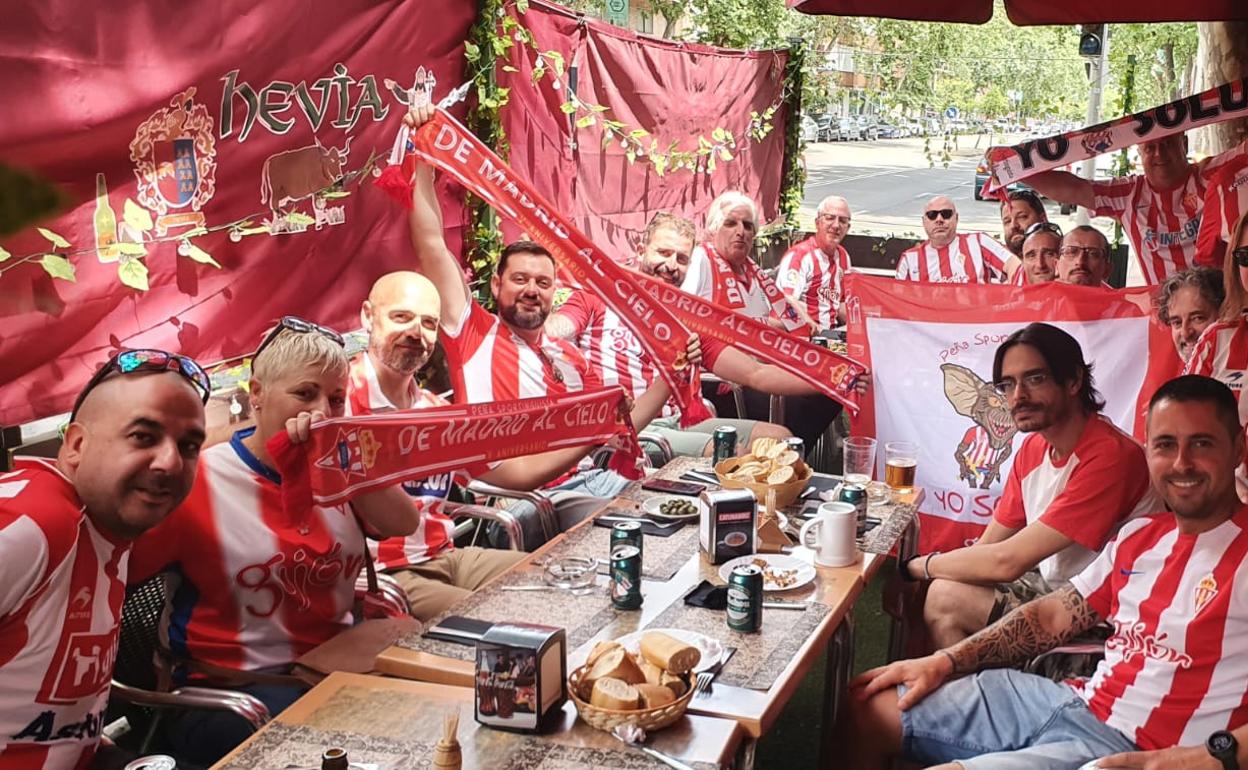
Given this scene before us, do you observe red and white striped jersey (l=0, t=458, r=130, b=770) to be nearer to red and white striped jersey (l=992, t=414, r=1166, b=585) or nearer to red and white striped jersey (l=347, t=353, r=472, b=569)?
red and white striped jersey (l=347, t=353, r=472, b=569)

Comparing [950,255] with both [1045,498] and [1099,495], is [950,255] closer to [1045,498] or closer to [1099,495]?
[1045,498]

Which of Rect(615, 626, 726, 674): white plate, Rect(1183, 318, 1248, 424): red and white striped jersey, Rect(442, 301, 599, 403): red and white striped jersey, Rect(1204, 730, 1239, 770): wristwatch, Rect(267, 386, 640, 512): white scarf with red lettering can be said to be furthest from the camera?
Rect(442, 301, 599, 403): red and white striped jersey

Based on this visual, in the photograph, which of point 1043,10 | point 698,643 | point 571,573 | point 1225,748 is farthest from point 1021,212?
point 698,643

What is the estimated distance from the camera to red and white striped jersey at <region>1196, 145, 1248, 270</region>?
5.60m

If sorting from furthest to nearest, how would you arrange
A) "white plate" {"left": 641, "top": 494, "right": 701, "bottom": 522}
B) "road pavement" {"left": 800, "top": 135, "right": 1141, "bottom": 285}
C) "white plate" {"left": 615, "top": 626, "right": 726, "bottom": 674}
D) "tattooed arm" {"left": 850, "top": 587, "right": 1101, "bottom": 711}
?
1. "road pavement" {"left": 800, "top": 135, "right": 1141, "bottom": 285}
2. "white plate" {"left": 641, "top": 494, "right": 701, "bottom": 522}
3. "tattooed arm" {"left": 850, "top": 587, "right": 1101, "bottom": 711}
4. "white plate" {"left": 615, "top": 626, "right": 726, "bottom": 674}

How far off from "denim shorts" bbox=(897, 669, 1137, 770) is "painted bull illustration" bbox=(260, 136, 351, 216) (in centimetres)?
299

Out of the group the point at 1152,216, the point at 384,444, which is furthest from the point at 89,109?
the point at 1152,216

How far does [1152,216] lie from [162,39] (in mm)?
5203

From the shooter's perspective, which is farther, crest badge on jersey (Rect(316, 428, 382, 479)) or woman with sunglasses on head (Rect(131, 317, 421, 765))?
crest badge on jersey (Rect(316, 428, 382, 479))

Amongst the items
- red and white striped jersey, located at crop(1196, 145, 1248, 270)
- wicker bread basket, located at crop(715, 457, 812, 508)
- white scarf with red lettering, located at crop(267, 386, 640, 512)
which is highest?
red and white striped jersey, located at crop(1196, 145, 1248, 270)

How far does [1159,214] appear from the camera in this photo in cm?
643

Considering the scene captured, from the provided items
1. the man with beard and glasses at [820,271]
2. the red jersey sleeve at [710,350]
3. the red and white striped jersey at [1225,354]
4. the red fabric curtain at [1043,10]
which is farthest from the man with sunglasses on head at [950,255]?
the red and white striped jersey at [1225,354]

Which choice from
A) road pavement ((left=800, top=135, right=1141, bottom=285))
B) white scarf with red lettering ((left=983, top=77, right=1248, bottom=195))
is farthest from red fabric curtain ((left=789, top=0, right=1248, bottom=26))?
road pavement ((left=800, top=135, right=1141, bottom=285))

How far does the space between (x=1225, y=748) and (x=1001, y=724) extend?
1.85 ft
